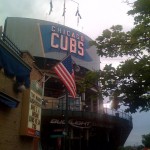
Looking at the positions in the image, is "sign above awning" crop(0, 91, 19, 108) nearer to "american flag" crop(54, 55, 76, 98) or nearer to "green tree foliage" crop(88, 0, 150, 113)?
"american flag" crop(54, 55, 76, 98)

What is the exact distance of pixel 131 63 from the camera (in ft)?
50.9

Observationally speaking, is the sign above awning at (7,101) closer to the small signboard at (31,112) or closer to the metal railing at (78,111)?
the small signboard at (31,112)

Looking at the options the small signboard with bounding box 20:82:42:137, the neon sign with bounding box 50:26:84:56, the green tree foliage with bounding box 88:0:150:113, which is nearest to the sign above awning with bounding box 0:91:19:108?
the small signboard with bounding box 20:82:42:137

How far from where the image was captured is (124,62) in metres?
16.0

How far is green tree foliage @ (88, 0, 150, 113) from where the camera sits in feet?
47.8

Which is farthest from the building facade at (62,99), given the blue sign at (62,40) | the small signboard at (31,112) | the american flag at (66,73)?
the american flag at (66,73)

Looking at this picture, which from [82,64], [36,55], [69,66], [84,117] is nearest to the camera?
[69,66]

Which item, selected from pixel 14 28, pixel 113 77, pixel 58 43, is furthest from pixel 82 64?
pixel 113 77

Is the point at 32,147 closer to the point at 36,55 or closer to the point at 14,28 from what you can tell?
the point at 36,55

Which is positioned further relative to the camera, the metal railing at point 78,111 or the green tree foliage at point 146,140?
the green tree foliage at point 146,140

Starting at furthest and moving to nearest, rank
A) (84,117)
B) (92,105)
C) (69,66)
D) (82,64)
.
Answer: (92,105) → (82,64) → (84,117) → (69,66)

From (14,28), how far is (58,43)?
5.21 meters

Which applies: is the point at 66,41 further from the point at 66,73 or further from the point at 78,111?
the point at 66,73

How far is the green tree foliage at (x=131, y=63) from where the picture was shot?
14.6 meters
